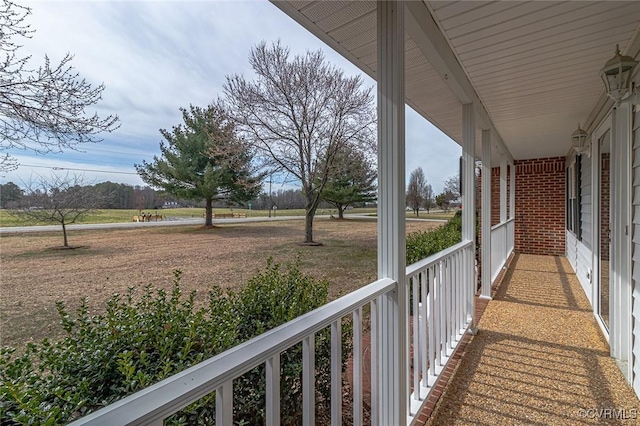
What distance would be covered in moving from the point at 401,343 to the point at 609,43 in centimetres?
242

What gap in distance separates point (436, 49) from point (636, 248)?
5.83 ft

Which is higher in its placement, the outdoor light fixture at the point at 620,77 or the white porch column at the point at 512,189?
the outdoor light fixture at the point at 620,77

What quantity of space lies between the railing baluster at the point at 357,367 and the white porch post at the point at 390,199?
18cm

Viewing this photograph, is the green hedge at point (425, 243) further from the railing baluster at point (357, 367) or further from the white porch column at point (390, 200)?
the railing baluster at point (357, 367)

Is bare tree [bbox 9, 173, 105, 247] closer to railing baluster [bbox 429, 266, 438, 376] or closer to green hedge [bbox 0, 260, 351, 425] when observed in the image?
green hedge [bbox 0, 260, 351, 425]

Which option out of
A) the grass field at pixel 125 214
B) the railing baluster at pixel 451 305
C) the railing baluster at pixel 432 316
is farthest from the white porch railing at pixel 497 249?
the grass field at pixel 125 214

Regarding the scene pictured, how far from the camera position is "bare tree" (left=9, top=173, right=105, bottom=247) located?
640 mm

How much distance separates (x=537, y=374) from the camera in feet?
7.73

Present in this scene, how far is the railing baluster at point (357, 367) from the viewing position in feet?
4.22

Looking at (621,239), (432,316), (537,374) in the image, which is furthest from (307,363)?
(621,239)

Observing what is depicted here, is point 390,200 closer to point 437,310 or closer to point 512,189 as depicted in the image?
point 437,310

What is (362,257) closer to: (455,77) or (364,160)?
(364,160)

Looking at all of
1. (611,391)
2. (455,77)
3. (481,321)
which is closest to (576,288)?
(481,321)

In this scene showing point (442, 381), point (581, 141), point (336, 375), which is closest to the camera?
point (336, 375)
